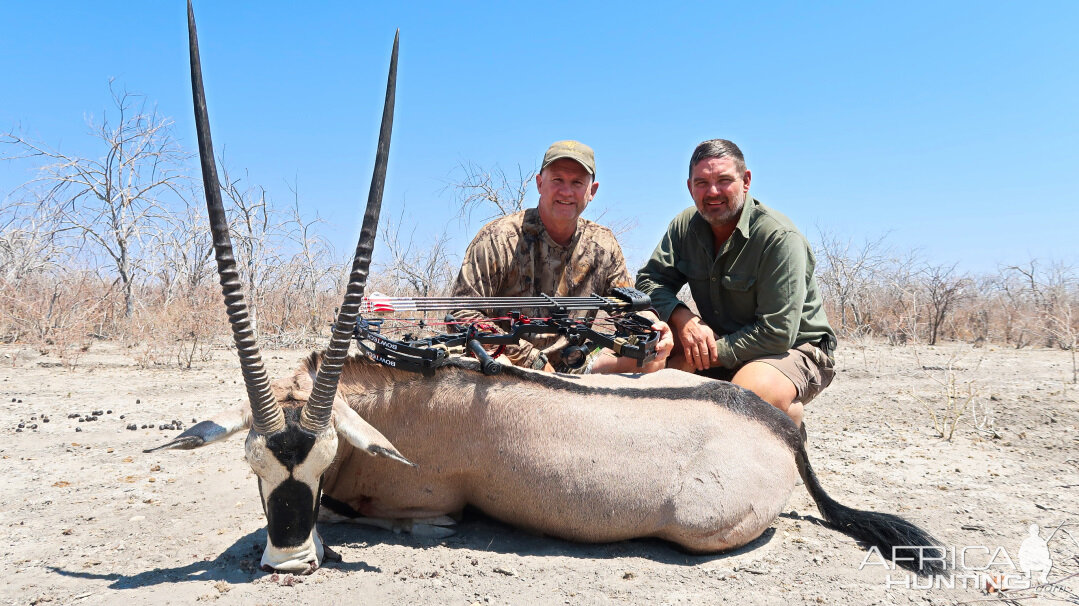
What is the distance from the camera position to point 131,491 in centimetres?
465

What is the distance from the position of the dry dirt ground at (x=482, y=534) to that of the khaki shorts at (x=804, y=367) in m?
0.78

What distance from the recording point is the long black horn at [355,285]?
10.1 feet

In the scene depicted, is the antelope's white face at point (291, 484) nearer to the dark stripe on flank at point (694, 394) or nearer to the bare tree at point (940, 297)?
the dark stripe on flank at point (694, 394)

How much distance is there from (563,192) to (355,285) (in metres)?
2.73

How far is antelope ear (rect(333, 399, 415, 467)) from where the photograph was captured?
10.6 ft

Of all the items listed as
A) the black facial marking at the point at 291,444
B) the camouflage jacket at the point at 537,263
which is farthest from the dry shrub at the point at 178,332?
the black facial marking at the point at 291,444

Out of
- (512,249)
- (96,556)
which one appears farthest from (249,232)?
(96,556)

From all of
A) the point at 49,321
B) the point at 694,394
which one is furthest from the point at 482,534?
the point at 49,321

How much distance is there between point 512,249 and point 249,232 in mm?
12953

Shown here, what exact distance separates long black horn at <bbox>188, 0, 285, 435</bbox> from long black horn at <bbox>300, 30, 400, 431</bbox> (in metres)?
0.17

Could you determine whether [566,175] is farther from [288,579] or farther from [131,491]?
[131,491]

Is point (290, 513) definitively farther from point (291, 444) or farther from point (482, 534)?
point (482, 534)

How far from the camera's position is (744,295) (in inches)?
203

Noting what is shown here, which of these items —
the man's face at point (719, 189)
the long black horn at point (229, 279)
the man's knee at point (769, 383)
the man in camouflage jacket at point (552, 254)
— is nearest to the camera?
the long black horn at point (229, 279)
